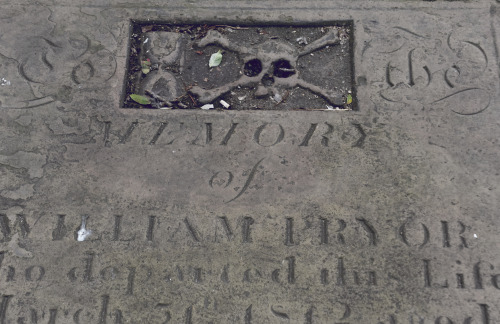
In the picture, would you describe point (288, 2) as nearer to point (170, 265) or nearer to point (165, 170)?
point (165, 170)

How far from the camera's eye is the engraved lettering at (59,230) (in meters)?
2.24

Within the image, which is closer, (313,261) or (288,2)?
(313,261)

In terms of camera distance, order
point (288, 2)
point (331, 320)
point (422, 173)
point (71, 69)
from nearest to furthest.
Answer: point (331, 320), point (422, 173), point (71, 69), point (288, 2)

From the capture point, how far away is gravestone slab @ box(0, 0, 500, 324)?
2.14 m

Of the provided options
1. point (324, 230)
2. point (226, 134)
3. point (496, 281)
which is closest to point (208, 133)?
point (226, 134)

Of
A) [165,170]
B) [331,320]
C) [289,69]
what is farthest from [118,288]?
[289,69]

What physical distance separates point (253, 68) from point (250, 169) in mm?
636

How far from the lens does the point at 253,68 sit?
2682mm

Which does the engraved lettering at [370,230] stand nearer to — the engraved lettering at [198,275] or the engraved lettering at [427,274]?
the engraved lettering at [427,274]

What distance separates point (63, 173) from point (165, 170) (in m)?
0.50

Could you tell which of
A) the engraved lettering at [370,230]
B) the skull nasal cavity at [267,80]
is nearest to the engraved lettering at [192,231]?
the engraved lettering at [370,230]

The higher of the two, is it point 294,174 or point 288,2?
point 288,2

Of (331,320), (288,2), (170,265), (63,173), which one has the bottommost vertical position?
(331,320)

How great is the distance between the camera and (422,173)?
2.34m
